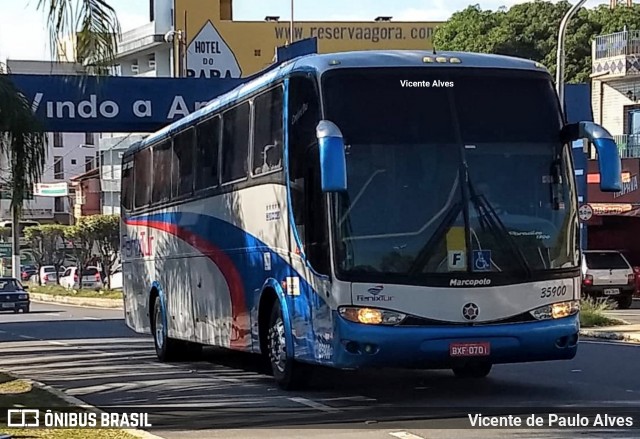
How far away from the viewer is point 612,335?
72.3 feet

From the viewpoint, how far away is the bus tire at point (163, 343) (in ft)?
62.0

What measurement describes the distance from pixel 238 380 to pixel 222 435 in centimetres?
495

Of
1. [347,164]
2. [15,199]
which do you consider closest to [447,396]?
[347,164]

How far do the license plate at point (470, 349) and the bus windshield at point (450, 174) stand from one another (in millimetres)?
730

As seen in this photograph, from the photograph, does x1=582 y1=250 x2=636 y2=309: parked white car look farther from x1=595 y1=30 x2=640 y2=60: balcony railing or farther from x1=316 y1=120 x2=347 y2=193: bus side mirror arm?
x1=316 y1=120 x2=347 y2=193: bus side mirror arm

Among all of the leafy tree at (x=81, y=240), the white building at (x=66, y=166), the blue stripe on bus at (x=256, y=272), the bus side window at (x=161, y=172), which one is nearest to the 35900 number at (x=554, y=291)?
the blue stripe on bus at (x=256, y=272)

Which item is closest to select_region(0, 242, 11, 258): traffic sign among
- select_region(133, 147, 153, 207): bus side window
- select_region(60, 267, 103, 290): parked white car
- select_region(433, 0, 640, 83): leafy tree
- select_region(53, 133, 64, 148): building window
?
select_region(53, 133, 64, 148): building window

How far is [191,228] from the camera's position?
55.5 feet

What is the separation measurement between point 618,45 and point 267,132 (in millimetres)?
32266

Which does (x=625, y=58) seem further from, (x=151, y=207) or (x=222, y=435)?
(x=222, y=435)

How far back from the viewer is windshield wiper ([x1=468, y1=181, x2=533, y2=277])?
38.3 feet

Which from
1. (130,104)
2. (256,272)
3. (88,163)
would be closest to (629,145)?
(130,104)

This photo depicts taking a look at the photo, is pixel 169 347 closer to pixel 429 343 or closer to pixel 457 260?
pixel 429 343

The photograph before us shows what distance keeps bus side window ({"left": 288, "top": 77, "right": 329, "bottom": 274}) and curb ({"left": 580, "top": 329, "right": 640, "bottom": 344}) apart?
35.7 feet
